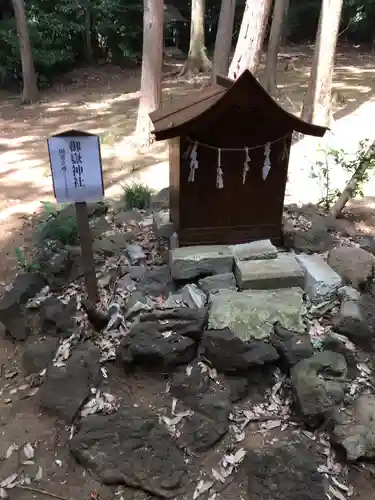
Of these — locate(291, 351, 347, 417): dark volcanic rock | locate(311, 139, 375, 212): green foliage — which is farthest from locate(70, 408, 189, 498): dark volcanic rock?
locate(311, 139, 375, 212): green foliage

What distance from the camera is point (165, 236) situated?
4918 millimetres

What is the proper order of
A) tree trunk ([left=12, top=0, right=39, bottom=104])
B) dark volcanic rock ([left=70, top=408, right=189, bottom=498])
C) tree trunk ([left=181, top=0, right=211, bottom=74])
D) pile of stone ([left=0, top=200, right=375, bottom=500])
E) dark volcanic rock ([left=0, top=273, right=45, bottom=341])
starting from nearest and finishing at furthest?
dark volcanic rock ([left=70, top=408, right=189, bottom=498]) < pile of stone ([left=0, top=200, right=375, bottom=500]) < dark volcanic rock ([left=0, top=273, right=45, bottom=341]) < tree trunk ([left=12, top=0, right=39, bottom=104]) < tree trunk ([left=181, top=0, right=211, bottom=74])

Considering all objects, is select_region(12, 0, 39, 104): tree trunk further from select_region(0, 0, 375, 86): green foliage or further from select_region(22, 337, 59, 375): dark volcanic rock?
select_region(22, 337, 59, 375): dark volcanic rock

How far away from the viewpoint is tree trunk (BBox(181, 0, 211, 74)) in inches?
637

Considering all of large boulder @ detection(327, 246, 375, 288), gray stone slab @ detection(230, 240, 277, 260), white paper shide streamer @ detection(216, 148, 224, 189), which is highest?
white paper shide streamer @ detection(216, 148, 224, 189)

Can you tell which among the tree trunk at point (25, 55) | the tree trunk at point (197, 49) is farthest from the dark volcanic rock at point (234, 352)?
the tree trunk at point (197, 49)

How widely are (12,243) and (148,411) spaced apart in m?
3.42

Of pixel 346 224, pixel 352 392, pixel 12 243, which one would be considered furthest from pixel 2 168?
pixel 352 392

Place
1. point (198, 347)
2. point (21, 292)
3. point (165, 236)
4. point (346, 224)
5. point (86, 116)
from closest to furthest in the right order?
1. point (198, 347)
2. point (21, 292)
3. point (165, 236)
4. point (346, 224)
5. point (86, 116)

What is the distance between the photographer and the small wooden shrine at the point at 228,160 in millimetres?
3909

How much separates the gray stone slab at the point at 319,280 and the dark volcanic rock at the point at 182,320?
990mm

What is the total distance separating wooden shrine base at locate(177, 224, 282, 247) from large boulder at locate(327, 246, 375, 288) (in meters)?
0.63

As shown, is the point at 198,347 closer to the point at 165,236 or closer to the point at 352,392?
the point at 352,392

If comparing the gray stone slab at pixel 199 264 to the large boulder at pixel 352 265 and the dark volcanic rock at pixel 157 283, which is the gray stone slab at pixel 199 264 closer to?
the dark volcanic rock at pixel 157 283
